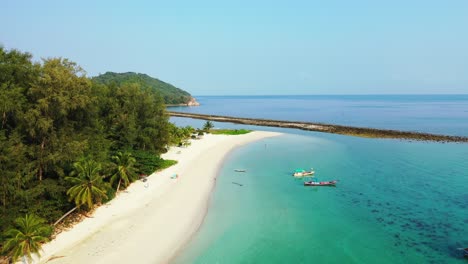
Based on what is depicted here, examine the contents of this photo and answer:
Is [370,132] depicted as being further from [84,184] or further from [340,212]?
[84,184]

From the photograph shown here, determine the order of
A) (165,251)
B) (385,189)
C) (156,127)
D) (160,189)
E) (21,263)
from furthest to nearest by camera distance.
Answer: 1. (156,127)
2. (385,189)
3. (160,189)
4. (165,251)
5. (21,263)

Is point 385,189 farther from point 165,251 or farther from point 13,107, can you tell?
point 13,107

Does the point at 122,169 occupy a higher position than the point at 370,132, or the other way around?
the point at 370,132

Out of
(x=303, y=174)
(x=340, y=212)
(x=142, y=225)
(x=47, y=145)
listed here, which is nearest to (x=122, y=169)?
(x=47, y=145)

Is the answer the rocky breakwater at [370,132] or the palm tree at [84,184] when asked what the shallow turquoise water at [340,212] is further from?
the rocky breakwater at [370,132]

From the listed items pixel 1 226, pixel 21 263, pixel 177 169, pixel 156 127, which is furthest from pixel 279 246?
pixel 156 127

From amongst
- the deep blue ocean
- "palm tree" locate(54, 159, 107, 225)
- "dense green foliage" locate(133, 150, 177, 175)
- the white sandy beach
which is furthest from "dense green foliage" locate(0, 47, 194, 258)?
the deep blue ocean

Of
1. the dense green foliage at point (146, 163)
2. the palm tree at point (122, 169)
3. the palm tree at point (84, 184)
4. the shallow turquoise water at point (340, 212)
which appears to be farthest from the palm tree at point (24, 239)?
the dense green foliage at point (146, 163)
